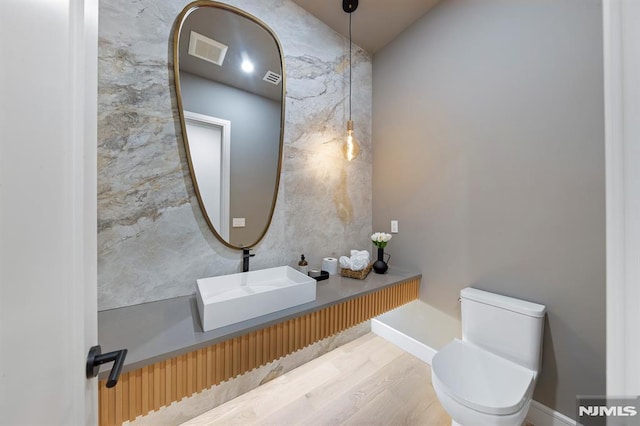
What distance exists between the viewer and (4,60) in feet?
0.95

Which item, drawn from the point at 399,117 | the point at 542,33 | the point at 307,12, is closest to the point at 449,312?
the point at 399,117

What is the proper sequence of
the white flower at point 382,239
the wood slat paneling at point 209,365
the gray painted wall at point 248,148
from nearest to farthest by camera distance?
1. the wood slat paneling at point 209,365
2. the gray painted wall at point 248,148
3. the white flower at point 382,239

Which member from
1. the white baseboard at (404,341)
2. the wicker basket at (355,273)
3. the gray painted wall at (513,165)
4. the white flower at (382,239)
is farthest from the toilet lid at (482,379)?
the white flower at (382,239)

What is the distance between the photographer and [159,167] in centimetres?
136

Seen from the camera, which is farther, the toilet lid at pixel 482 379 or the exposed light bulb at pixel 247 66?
the exposed light bulb at pixel 247 66

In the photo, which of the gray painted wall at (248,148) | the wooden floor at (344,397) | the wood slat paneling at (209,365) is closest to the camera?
the wood slat paneling at (209,365)

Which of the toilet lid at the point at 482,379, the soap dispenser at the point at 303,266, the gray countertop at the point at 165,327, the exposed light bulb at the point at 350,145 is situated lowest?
the toilet lid at the point at 482,379

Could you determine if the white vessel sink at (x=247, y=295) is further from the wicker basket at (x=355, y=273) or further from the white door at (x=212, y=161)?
the wicker basket at (x=355, y=273)

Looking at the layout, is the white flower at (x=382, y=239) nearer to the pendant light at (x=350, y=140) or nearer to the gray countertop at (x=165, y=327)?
the gray countertop at (x=165, y=327)

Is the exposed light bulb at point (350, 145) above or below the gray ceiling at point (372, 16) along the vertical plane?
below

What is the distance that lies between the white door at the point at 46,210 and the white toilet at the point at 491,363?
1.42 metres

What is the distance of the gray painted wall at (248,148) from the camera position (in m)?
1.56

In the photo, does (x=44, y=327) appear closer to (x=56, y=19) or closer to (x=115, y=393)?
(x=56, y=19)

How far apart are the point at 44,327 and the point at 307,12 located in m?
2.47
